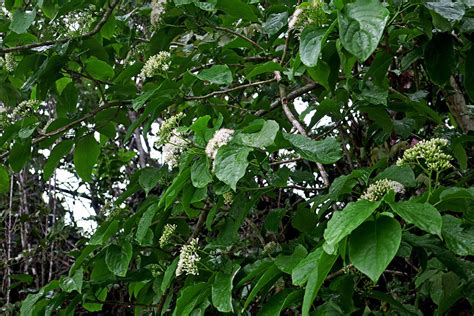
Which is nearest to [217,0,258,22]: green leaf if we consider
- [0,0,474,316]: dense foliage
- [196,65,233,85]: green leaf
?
[0,0,474,316]: dense foliage

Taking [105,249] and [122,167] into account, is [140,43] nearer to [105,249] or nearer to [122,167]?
[105,249]

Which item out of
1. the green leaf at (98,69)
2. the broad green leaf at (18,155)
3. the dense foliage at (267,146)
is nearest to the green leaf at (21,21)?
the dense foliage at (267,146)

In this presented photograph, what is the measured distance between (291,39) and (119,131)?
6.71 feet

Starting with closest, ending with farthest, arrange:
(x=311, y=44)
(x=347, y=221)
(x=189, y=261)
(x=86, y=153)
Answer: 1. (x=347, y=221)
2. (x=311, y=44)
3. (x=189, y=261)
4. (x=86, y=153)

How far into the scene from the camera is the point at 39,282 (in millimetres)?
3098

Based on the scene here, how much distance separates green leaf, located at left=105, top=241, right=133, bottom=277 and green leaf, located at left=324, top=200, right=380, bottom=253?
746 millimetres

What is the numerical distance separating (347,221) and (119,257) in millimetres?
816

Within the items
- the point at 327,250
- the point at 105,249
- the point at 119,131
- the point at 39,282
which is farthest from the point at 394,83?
the point at 39,282

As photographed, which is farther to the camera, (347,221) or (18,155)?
(18,155)

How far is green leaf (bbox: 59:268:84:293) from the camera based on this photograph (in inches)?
58.5

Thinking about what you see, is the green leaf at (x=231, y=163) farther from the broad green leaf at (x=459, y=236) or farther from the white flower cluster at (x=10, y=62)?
the white flower cluster at (x=10, y=62)

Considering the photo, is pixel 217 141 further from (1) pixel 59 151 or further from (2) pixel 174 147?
(1) pixel 59 151

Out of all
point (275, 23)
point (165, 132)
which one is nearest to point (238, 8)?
point (275, 23)

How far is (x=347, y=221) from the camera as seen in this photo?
2.45ft
